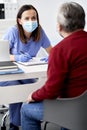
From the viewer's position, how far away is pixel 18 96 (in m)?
2.08

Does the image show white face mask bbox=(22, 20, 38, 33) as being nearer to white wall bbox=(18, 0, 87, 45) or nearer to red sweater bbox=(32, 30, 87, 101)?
red sweater bbox=(32, 30, 87, 101)

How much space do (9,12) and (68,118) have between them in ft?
8.93

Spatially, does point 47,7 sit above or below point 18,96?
above

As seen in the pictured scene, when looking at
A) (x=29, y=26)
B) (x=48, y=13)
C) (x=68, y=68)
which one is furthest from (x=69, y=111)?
(x=48, y=13)

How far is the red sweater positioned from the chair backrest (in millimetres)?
57

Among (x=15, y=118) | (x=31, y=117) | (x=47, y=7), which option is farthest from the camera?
(x=47, y=7)

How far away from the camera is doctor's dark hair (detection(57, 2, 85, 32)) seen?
1.71m

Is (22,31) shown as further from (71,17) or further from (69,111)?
(69,111)

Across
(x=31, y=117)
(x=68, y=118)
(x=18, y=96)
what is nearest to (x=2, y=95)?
(x=18, y=96)

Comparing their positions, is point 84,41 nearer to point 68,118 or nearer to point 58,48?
point 58,48

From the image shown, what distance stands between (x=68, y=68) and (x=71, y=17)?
311mm

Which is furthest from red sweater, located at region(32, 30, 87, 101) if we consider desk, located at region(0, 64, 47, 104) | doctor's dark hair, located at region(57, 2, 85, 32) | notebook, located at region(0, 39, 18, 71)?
notebook, located at region(0, 39, 18, 71)

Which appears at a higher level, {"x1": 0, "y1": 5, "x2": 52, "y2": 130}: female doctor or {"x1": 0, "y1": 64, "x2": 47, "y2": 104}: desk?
{"x1": 0, "y1": 5, "x2": 52, "y2": 130}: female doctor

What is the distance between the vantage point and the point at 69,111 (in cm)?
168
